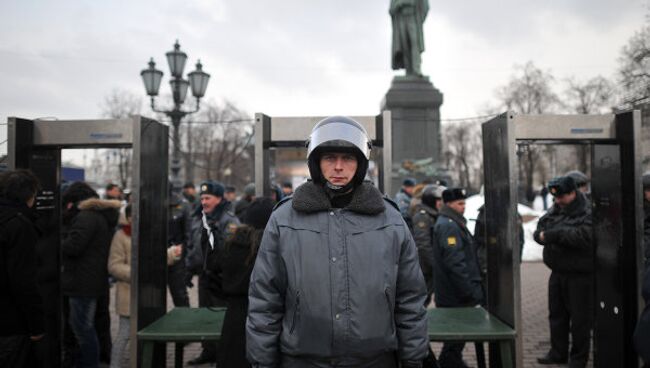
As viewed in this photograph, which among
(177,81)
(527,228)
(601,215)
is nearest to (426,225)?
(601,215)

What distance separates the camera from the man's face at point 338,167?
2512 mm

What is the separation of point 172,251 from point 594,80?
3124 centimetres

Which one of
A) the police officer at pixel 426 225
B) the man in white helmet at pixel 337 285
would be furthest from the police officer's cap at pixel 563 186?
the man in white helmet at pixel 337 285

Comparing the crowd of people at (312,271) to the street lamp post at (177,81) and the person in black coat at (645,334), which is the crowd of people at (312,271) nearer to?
the person in black coat at (645,334)

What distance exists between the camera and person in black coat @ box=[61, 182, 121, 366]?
4664 millimetres

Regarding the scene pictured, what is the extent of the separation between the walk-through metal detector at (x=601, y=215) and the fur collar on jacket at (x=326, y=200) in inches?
79.3

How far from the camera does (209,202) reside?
217 inches

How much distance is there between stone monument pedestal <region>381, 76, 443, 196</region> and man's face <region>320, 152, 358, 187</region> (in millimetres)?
11200

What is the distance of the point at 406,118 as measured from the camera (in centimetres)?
1373

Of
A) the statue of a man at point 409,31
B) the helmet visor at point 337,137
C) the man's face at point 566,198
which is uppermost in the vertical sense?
the statue of a man at point 409,31

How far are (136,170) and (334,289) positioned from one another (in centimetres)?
260

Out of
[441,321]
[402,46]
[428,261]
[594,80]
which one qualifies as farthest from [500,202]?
[594,80]

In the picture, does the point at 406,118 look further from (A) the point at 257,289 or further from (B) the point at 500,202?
(A) the point at 257,289

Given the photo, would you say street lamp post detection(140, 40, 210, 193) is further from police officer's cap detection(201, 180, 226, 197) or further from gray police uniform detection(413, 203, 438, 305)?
gray police uniform detection(413, 203, 438, 305)
